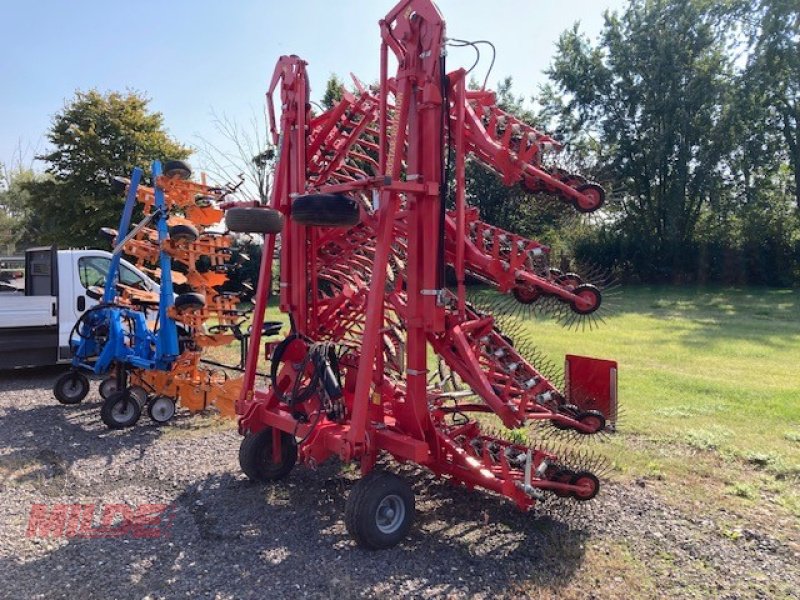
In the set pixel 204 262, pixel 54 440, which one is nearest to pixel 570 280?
pixel 54 440

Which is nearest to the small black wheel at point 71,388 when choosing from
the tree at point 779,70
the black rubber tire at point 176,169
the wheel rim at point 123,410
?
the wheel rim at point 123,410

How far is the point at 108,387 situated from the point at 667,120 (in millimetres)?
25392

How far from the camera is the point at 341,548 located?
150 inches

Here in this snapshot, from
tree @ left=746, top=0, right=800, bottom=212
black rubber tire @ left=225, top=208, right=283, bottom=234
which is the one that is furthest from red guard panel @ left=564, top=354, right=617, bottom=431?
tree @ left=746, top=0, right=800, bottom=212

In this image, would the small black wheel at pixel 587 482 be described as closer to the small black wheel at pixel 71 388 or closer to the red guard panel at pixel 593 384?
the red guard panel at pixel 593 384

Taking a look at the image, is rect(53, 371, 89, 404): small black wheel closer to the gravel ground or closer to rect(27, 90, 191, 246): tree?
the gravel ground

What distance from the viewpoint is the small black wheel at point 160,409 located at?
6.51 m

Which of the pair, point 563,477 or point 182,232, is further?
point 182,232

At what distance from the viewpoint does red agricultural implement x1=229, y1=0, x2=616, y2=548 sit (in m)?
3.85

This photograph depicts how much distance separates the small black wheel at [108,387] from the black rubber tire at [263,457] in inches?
134

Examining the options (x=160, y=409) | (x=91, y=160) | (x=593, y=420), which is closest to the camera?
(x=593, y=420)

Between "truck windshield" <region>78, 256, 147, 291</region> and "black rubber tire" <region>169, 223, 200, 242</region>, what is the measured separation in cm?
280

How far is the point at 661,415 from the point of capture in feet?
22.6

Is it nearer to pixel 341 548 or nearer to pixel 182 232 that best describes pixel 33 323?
pixel 182 232
